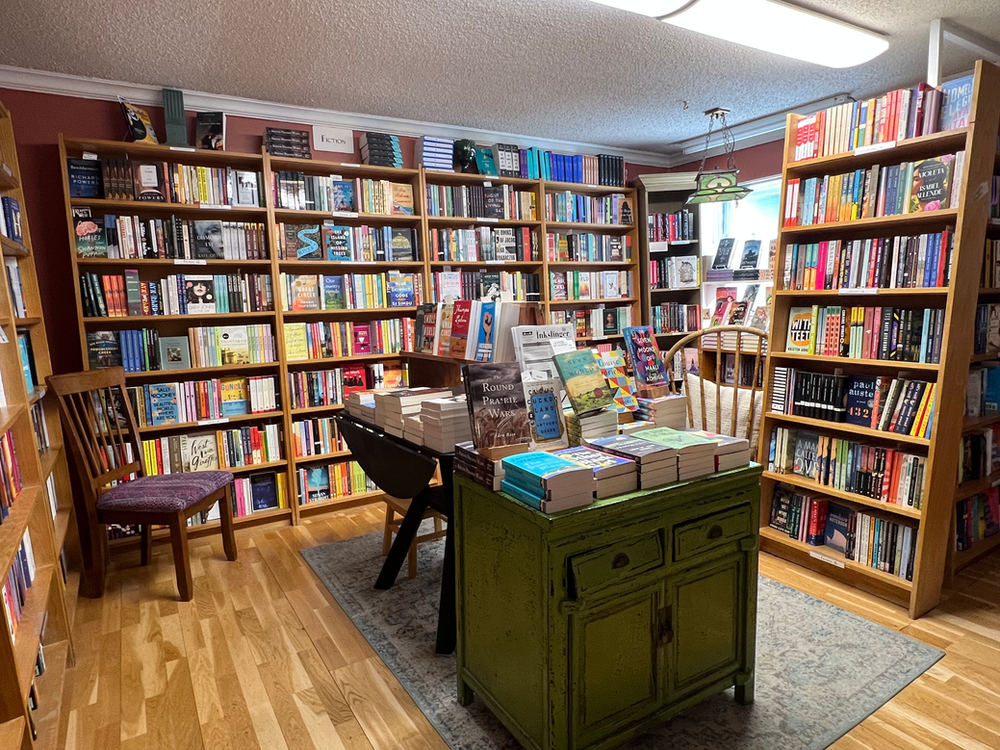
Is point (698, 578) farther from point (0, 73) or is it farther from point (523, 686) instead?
point (0, 73)

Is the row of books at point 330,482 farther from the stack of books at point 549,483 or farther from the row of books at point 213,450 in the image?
the stack of books at point 549,483

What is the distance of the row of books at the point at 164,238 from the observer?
3055 millimetres

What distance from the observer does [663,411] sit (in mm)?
1987

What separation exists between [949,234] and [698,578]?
1675 millimetres

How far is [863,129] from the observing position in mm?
2459

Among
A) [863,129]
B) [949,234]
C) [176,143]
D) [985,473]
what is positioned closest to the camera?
[949,234]

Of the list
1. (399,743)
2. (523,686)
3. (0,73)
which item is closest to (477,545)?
(523,686)

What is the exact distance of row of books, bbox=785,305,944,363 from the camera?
7.55 feet

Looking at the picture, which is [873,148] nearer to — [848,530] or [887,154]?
[887,154]

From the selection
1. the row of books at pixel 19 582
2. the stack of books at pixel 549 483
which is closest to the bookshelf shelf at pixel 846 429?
Result: the stack of books at pixel 549 483

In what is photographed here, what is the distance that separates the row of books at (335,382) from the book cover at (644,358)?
1.97m

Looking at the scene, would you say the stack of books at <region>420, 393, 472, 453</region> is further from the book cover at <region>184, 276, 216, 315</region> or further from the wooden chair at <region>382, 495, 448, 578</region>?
the book cover at <region>184, 276, 216, 315</region>

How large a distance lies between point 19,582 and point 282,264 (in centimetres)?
218

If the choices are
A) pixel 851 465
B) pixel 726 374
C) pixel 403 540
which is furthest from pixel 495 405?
pixel 726 374
